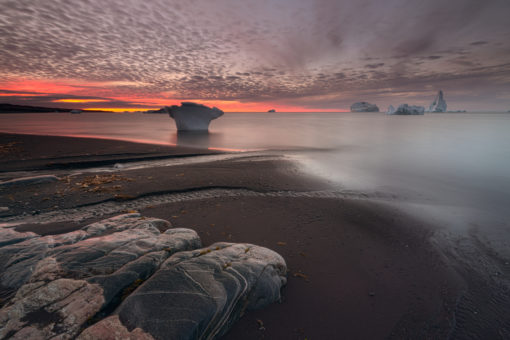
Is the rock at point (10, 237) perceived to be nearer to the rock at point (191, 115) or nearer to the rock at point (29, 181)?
the rock at point (29, 181)

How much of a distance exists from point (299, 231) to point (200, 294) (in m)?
3.73

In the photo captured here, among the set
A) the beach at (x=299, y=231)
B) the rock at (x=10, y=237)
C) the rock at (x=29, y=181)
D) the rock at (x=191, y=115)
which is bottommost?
the rock at (x=29, y=181)

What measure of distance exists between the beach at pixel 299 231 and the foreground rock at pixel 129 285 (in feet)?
1.36

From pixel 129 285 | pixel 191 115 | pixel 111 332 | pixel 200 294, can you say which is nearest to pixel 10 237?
pixel 129 285

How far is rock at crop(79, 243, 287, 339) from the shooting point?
8.87 ft

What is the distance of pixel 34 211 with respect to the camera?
271 inches

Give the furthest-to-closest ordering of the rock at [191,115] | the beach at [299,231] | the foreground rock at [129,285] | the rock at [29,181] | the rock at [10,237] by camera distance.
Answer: the rock at [191,115] < the rock at [29,181] < the rock at [10,237] < the beach at [299,231] < the foreground rock at [129,285]

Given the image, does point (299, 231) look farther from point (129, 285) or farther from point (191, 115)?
point (191, 115)

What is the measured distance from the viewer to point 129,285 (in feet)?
10.8

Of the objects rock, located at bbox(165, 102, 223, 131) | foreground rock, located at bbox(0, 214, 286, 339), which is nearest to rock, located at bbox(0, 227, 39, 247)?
foreground rock, located at bbox(0, 214, 286, 339)

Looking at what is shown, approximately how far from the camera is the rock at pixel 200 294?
8.87 ft

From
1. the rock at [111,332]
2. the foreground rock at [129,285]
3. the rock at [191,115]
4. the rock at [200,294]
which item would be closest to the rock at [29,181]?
the foreground rock at [129,285]

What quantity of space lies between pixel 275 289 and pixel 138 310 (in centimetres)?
223

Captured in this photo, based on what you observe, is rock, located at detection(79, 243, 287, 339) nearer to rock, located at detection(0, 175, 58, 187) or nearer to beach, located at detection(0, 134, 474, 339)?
beach, located at detection(0, 134, 474, 339)
